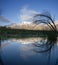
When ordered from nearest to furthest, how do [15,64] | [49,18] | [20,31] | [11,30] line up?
[15,64]
[49,18]
[11,30]
[20,31]

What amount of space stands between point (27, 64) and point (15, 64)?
14.0 inches

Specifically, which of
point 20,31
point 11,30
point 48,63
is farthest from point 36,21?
point 20,31

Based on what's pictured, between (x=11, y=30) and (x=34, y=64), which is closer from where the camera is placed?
(x=34, y=64)

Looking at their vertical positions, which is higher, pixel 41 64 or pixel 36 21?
pixel 36 21

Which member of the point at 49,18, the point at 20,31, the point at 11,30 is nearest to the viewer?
the point at 49,18

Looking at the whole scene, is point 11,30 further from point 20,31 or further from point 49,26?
point 49,26

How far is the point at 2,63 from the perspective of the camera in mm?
5957

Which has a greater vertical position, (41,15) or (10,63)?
(41,15)

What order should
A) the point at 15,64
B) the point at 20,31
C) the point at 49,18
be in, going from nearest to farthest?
the point at 15,64
the point at 49,18
the point at 20,31

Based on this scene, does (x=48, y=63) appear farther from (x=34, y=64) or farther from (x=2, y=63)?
(x=2, y=63)

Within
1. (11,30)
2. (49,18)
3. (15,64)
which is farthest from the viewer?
(11,30)

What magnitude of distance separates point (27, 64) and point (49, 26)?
14.2m

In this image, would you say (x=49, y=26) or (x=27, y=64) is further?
(x=49, y=26)

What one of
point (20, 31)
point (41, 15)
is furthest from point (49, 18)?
point (20, 31)
